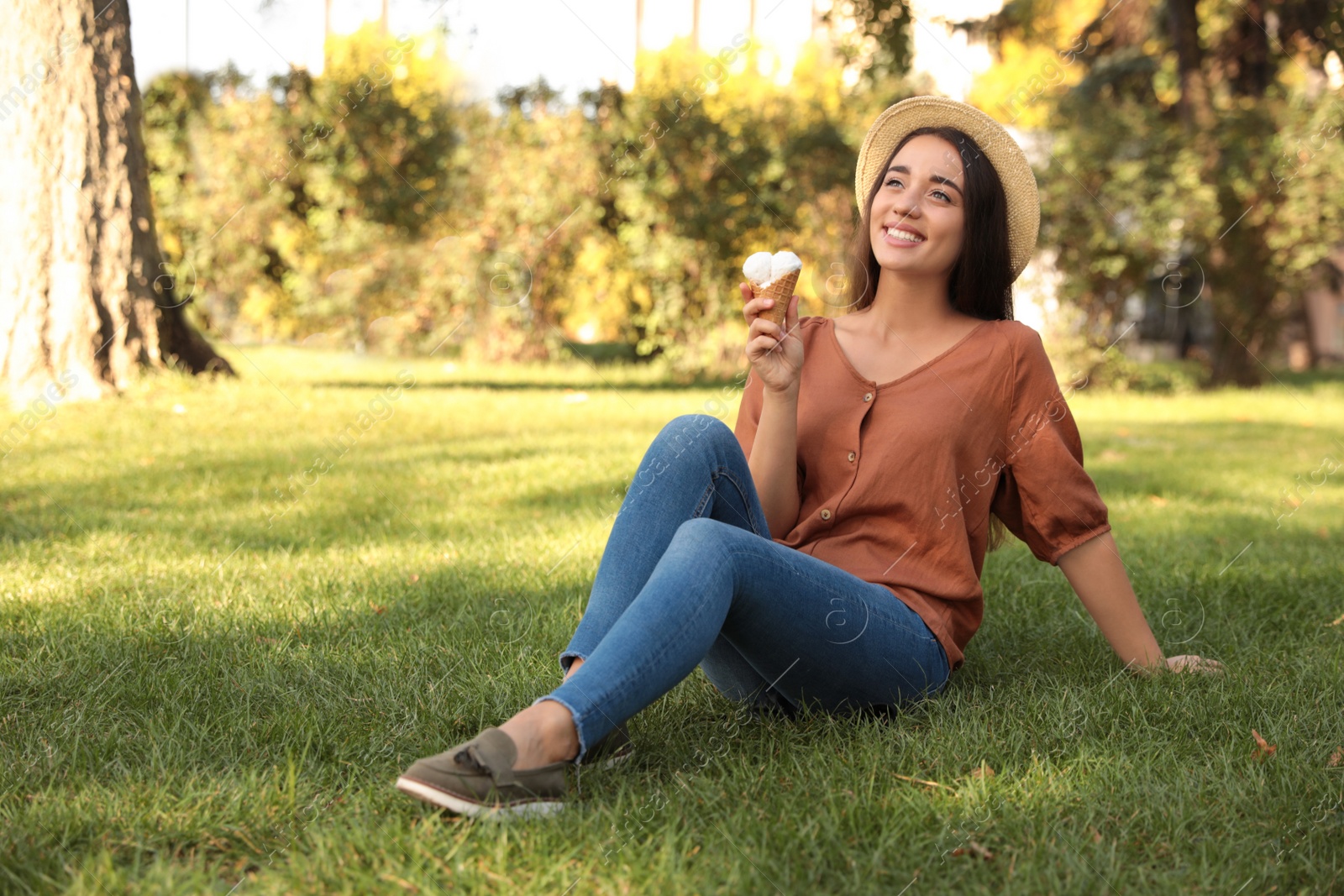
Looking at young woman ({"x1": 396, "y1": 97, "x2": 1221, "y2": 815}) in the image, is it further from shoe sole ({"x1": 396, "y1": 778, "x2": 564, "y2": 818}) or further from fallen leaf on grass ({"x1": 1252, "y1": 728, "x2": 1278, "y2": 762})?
fallen leaf on grass ({"x1": 1252, "y1": 728, "x2": 1278, "y2": 762})

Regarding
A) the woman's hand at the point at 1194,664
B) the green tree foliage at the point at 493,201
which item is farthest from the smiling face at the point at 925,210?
the green tree foliage at the point at 493,201

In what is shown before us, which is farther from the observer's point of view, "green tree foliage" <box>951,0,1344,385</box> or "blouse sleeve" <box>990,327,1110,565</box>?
"green tree foliage" <box>951,0,1344,385</box>

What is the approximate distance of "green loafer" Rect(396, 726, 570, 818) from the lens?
1803 millimetres

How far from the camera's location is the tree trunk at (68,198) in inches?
278

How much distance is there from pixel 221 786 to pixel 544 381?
882 cm

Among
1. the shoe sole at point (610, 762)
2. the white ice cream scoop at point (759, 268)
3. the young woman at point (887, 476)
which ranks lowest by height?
the shoe sole at point (610, 762)

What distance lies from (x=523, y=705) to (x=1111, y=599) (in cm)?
130

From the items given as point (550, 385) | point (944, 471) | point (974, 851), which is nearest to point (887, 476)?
point (944, 471)

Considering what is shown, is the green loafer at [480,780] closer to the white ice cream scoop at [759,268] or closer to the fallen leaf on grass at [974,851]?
the fallen leaf on grass at [974,851]

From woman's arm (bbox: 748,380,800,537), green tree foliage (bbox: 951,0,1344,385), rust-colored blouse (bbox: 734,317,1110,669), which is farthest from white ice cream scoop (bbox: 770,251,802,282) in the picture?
green tree foliage (bbox: 951,0,1344,385)

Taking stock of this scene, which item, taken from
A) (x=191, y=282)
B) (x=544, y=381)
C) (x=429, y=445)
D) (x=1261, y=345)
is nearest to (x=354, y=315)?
(x=191, y=282)

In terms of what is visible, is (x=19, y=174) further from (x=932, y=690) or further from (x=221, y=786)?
(x=932, y=690)

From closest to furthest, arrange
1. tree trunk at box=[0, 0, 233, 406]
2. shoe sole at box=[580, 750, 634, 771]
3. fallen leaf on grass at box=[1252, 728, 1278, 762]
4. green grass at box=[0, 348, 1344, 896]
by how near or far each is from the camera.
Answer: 1. green grass at box=[0, 348, 1344, 896]
2. shoe sole at box=[580, 750, 634, 771]
3. fallen leaf on grass at box=[1252, 728, 1278, 762]
4. tree trunk at box=[0, 0, 233, 406]

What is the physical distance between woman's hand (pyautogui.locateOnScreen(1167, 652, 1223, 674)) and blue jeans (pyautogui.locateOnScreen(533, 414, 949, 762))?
2.30 ft
